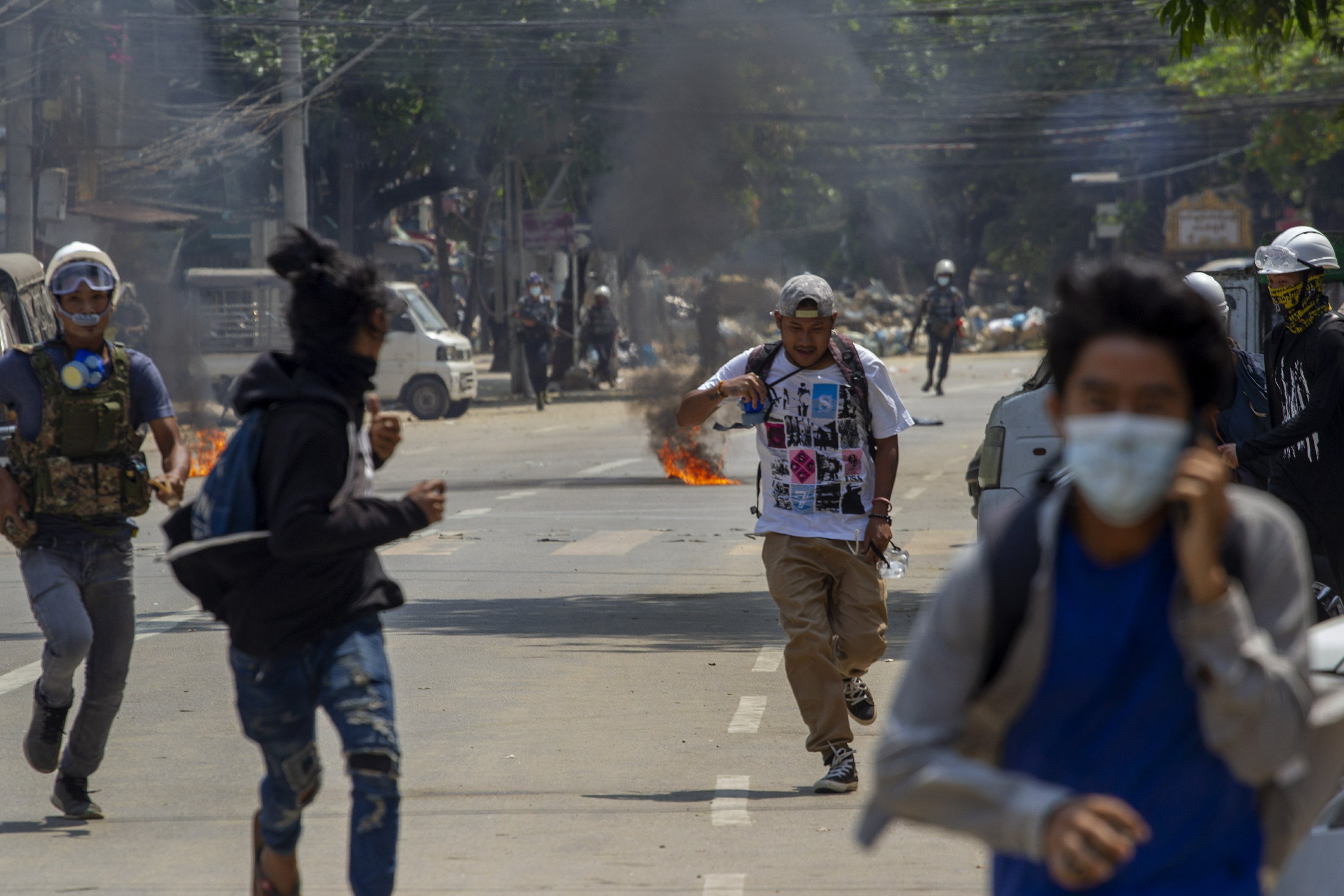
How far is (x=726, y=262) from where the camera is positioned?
38.5 metres

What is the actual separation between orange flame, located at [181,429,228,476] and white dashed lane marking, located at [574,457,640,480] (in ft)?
11.6

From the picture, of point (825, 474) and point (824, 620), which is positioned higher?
point (825, 474)

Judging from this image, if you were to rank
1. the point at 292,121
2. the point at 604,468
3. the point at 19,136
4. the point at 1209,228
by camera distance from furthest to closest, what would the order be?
the point at 1209,228
the point at 292,121
the point at 19,136
the point at 604,468

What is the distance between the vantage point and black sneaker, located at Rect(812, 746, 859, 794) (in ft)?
19.4

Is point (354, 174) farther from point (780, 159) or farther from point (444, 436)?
point (444, 436)

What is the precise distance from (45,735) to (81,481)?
849mm

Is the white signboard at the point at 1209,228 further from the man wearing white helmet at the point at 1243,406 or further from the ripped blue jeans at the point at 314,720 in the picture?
the ripped blue jeans at the point at 314,720

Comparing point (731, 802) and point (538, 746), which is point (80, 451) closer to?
point (538, 746)

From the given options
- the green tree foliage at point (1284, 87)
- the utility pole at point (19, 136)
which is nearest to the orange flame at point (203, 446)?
the utility pole at point (19, 136)

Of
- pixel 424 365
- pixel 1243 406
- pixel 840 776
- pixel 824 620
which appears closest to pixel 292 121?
pixel 424 365

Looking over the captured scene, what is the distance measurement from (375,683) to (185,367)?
22264 millimetres

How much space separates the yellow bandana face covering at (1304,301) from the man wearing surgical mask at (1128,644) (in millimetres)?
4925

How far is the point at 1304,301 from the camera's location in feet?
22.7

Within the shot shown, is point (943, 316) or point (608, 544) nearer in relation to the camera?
point (608, 544)
